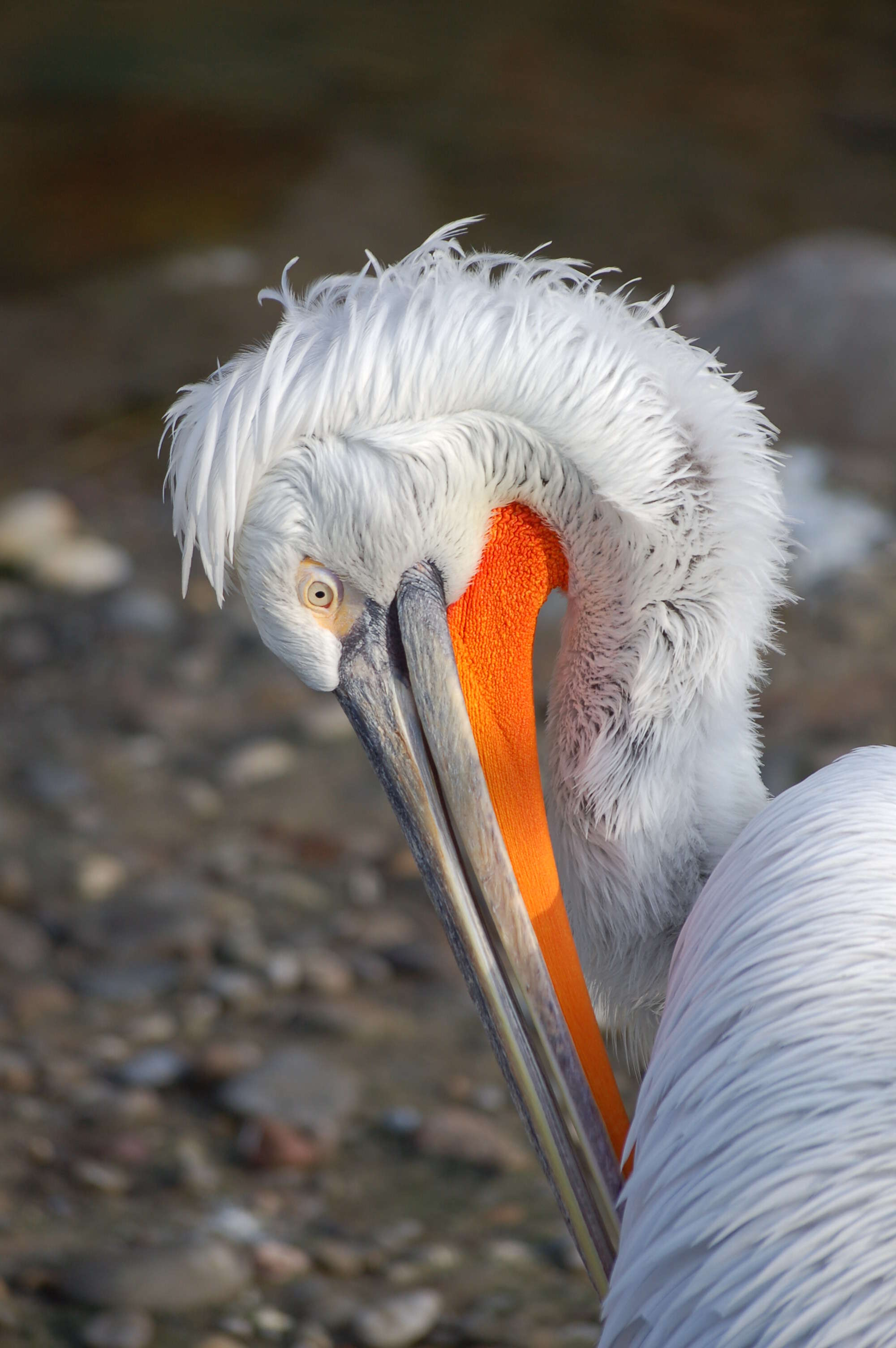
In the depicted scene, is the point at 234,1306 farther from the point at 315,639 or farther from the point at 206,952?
the point at 315,639

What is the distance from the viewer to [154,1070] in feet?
11.1

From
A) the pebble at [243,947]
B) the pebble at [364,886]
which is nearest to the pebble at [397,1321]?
the pebble at [243,947]

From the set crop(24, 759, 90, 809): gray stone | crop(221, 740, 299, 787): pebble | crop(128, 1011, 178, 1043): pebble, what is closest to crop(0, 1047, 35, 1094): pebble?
crop(128, 1011, 178, 1043): pebble

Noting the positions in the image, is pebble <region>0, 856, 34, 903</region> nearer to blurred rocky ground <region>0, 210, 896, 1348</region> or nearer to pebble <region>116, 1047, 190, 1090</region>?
blurred rocky ground <region>0, 210, 896, 1348</region>

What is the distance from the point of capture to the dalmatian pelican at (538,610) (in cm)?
188

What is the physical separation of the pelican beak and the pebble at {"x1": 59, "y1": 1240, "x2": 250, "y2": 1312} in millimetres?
1081

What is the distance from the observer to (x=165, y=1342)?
2.68 m

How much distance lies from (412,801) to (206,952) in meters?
1.94

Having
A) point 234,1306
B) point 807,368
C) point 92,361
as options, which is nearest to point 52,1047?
point 234,1306

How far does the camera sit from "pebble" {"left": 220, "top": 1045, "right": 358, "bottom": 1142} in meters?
3.26

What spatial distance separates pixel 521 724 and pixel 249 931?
1.97 metres

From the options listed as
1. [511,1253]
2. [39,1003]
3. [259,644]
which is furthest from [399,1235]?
[259,644]

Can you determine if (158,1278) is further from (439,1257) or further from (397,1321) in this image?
(439,1257)

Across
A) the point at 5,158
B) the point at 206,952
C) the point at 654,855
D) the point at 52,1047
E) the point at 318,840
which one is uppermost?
the point at 5,158
